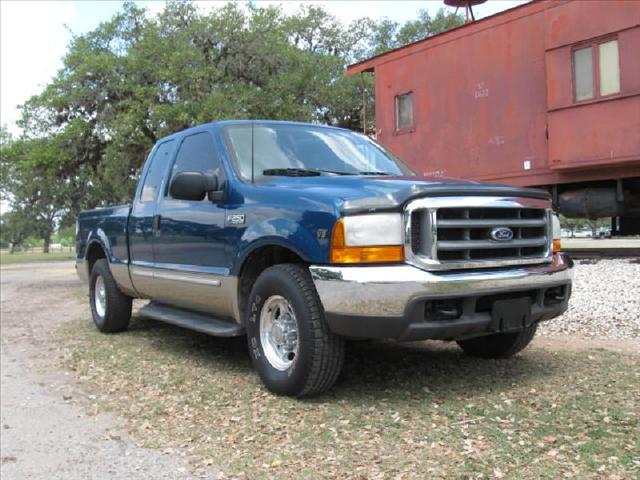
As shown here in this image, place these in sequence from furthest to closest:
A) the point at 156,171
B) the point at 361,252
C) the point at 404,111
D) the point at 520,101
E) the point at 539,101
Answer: the point at 404,111 → the point at 520,101 → the point at 539,101 → the point at 156,171 → the point at 361,252

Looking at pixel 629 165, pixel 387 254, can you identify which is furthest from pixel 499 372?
pixel 629 165

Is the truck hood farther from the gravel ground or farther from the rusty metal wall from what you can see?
the rusty metal wall

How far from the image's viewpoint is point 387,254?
150 inches

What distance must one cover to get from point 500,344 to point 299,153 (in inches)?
88.1

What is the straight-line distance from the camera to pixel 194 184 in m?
4.84

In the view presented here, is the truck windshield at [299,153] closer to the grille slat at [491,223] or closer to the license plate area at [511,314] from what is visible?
the grille slat at [491,223]

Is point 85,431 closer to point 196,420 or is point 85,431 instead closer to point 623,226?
point 196,420

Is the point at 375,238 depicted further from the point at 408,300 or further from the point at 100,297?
the point at 100,297

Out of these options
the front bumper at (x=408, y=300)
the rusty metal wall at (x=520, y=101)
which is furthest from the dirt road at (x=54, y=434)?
the rusty metal wall at (x=520, y=101)

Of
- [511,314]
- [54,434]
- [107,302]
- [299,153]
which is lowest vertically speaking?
[54,434]

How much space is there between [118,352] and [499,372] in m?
3.63

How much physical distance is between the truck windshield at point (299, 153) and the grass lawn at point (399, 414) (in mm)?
1597

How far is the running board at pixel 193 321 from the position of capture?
482 cm

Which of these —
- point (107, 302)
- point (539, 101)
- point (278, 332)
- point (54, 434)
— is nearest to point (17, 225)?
point (539, 101)
